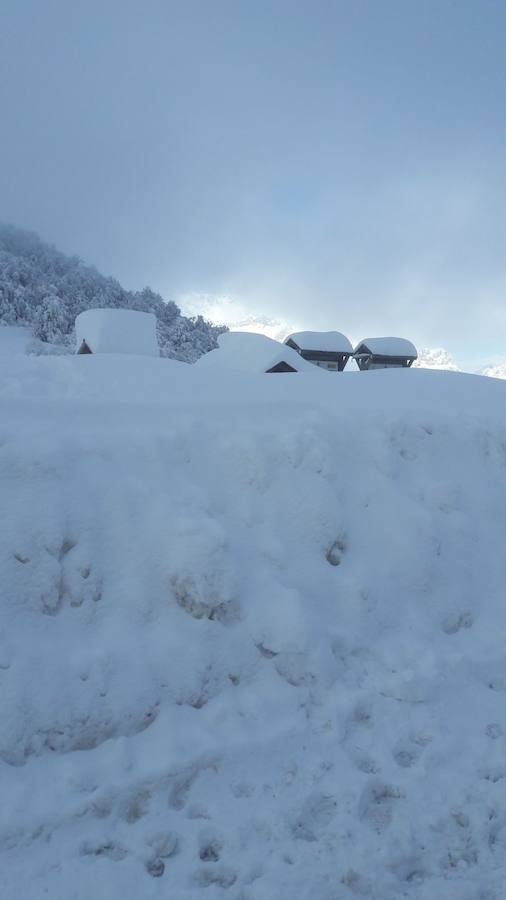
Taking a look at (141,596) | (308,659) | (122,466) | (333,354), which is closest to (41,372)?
(122,466)

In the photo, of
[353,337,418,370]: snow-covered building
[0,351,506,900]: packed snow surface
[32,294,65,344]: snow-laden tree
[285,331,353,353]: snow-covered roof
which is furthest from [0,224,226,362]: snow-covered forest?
[0,351,506,900]: packed snow surface

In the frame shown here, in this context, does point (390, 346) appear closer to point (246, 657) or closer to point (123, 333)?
point (123, 333)

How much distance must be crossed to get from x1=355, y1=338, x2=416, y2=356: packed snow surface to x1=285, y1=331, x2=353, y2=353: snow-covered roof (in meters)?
1.84

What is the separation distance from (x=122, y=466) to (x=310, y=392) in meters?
4.16

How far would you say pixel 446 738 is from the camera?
3.34 metres

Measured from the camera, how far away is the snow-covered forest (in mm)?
48156

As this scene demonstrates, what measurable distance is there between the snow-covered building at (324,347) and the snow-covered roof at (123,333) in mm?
10493

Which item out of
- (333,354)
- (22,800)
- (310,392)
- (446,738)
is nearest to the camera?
(22,800)

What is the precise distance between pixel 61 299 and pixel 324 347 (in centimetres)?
3943

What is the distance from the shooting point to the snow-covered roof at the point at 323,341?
102 feet

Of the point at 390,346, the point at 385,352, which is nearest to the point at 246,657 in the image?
the point at 385,352

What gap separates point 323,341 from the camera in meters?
31.3

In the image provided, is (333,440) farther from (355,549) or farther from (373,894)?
(373,894)

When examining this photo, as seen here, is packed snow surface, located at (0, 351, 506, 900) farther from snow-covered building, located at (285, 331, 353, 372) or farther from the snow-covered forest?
the snow-covered forest
